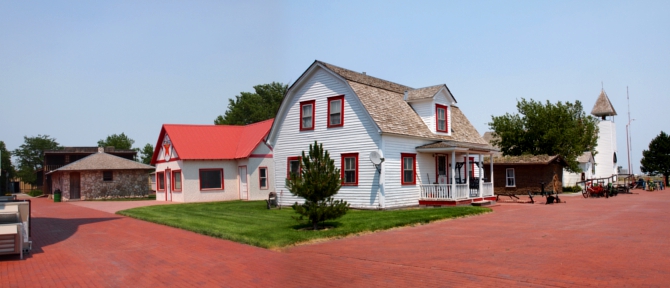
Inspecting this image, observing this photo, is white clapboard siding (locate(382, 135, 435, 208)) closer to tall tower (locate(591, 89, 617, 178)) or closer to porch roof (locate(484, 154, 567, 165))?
porch roof (locate(484, 154, 567, 165))

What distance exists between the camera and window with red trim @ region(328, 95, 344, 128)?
2259 centimetres

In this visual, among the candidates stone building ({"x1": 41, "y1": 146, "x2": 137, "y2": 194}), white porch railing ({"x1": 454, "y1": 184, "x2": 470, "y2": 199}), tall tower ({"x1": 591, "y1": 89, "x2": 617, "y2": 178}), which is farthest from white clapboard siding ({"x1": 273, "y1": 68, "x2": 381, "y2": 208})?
tall tower ({"x1": 591, "y1": 89, "x2": 617, "y2": 178})

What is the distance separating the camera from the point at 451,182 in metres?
24.6

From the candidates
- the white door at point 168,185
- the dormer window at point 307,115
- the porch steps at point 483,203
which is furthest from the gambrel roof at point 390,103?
the white door at point 168,185

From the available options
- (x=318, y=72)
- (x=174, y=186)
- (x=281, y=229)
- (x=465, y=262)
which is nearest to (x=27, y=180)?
(x=174, y=186)

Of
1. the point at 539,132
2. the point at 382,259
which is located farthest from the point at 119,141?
the point at 382,259

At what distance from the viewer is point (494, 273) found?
8.96m

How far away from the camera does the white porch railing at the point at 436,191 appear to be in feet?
75.3

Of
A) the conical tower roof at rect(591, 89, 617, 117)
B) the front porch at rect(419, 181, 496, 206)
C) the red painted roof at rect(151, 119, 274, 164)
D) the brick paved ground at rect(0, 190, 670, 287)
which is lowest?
the brick paved ground at rect(0, 190, 670, 287)

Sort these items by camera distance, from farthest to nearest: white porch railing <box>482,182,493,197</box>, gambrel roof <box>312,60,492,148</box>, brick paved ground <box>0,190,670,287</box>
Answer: white porch railing <box>482,182,493,197</box> → gambrel roof <box>312,60,492,148</box> → brick paved ground <box>0,190,670,287</box>

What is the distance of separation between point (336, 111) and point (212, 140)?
47.1ft

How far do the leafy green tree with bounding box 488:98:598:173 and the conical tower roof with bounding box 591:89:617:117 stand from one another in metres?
18.3

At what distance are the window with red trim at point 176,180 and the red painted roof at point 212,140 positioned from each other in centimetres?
166

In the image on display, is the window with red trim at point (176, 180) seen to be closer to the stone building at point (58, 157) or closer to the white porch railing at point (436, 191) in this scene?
the white porch railing at point (436, 191)
